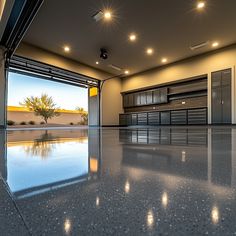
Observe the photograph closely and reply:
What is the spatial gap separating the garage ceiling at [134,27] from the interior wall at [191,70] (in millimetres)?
378

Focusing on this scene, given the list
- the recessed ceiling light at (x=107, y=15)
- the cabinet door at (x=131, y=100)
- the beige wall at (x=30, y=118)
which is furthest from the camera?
the beige wall at (x=30, y=118)

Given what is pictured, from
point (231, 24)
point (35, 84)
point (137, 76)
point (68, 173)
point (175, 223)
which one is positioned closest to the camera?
point (175, 223)

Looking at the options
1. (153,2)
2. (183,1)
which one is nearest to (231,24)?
(183,1)

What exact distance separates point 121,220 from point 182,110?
779cm

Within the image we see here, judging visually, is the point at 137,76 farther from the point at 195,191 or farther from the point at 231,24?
the point at 195,191

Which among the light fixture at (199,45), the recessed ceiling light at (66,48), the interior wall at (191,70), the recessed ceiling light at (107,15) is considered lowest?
the interior wall at (191,70)

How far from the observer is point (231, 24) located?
191 inches

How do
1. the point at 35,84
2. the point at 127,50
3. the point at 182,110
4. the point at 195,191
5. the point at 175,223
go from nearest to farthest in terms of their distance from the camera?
the point at 175,223 < the point at 195,191 < the point at 127,50 < the point at 182,110 < the point at 35,84

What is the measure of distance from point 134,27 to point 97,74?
13.2ft

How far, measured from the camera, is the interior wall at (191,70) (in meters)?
6.18

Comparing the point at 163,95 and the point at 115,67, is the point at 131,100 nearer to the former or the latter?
the point at 163,95

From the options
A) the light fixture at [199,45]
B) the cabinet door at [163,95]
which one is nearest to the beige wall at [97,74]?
the cabinet door at [163,95]

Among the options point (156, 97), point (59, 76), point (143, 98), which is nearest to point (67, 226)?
point (59, 76)

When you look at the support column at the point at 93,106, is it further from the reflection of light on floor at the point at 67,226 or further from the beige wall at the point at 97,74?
the reflection of light on floor at the point at 67,226
